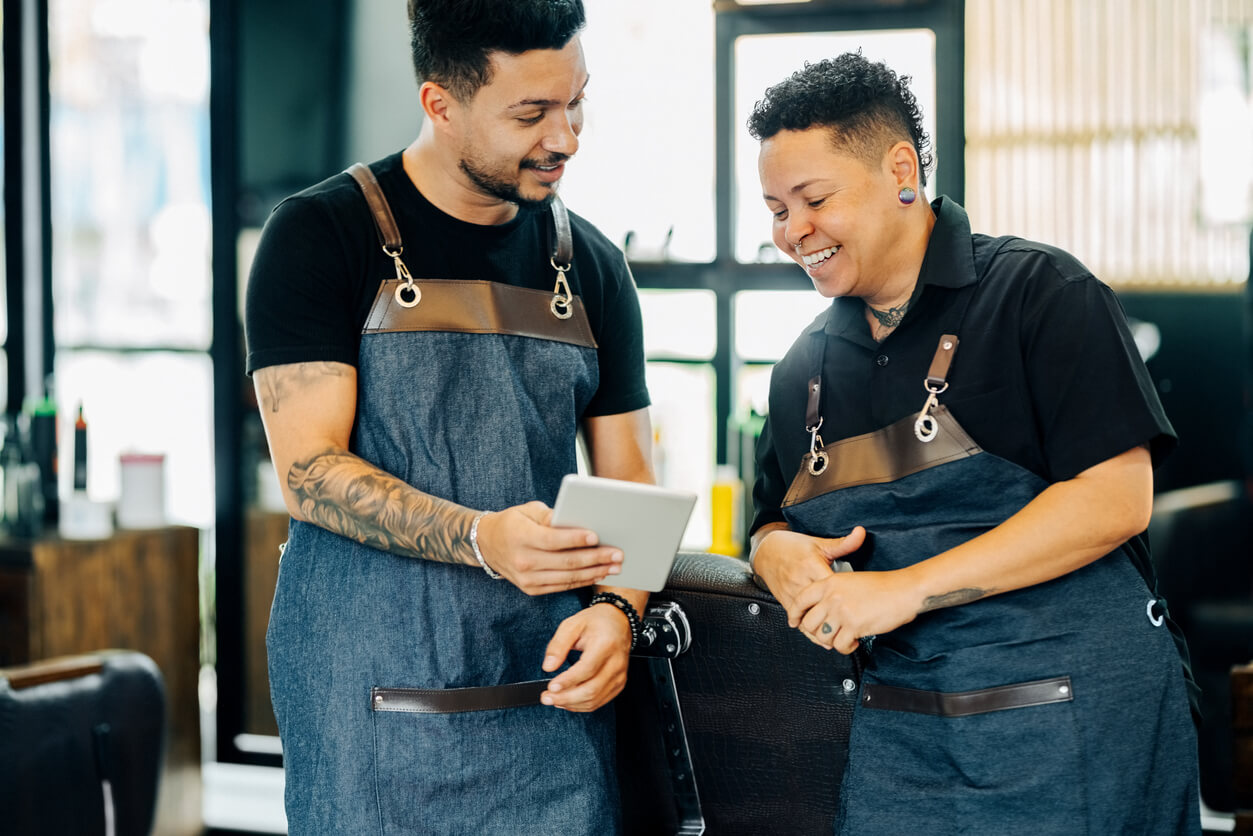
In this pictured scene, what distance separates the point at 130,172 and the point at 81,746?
2.06 meters

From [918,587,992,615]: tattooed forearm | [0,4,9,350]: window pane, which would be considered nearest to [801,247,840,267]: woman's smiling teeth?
[918,587,992,615]: tattooed forearm

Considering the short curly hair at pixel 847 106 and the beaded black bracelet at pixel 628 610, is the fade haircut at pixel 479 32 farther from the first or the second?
the beaded black bracelet at pixel 628 610

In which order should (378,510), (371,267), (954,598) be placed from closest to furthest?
1. (954,598)
2. (378,510)
3. (371,267)

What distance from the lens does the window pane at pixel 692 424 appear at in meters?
3.48

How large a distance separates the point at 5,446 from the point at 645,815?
2551mm

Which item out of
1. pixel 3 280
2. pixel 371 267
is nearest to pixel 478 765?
pixel 371 267

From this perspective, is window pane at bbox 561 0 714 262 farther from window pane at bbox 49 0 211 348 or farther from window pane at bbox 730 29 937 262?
window pane at bbox 49 0 211 348

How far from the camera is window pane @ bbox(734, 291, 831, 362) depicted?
3432mm

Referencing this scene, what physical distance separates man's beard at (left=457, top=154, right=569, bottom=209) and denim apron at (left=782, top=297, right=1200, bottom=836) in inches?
21.5

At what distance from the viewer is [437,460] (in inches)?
59.7

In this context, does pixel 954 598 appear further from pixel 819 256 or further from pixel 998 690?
pixel 819 256

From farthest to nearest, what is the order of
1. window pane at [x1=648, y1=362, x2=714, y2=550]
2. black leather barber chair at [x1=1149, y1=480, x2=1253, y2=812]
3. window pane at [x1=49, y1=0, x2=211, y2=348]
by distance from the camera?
window pane at [x1=49, y1=0, x2=211, y2=348] < window pane at [x1=648, y1=362, x2=714, y2=550] < black leather barber chair at [x1=1149, y1=480, x2=1253, y2=812]

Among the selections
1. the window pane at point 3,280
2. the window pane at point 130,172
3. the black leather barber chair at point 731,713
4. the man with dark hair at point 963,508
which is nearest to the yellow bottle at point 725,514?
the black leather barber chair at point 731,713

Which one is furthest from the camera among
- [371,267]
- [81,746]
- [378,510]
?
[81,746]
